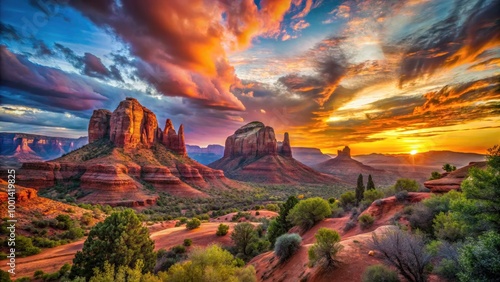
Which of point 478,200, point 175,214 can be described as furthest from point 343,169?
point 478,200

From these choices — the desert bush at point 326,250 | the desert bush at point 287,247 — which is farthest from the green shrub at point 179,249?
the desert bush at point 326,250

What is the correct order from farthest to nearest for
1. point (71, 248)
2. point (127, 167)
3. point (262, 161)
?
point (262, 161), point (127, 167), point (71, 248)

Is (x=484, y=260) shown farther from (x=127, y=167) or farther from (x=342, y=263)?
(x=127, y=167)

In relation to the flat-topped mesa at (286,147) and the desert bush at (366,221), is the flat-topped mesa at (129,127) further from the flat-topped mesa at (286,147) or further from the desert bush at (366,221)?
the flat-topped mesa at (286,147)

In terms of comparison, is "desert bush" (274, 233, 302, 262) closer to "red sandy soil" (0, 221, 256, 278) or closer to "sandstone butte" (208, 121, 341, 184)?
"red sandy soil" (0, 221, 256, 278)

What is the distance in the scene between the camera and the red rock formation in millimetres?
86875

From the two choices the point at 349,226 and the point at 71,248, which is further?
the point at 71,248

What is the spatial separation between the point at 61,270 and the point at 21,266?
222 inches

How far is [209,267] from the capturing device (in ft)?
37.8

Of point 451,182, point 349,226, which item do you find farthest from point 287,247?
point 451,182

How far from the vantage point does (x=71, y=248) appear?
88.8ft

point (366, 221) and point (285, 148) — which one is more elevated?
point (285, 148)

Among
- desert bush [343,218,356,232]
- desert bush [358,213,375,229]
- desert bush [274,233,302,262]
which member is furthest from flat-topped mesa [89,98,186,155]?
desert bush [358,213,375,229]

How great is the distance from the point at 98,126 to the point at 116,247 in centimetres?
8748
